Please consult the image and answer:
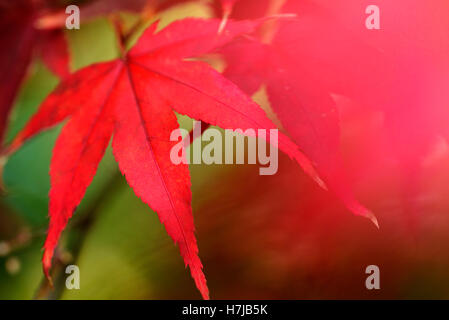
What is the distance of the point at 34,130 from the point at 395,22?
16.1 inches

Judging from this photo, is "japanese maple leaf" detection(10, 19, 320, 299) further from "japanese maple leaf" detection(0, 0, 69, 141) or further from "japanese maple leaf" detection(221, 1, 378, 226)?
"japanese maple leaf" detection(0, 0, 69, 141)

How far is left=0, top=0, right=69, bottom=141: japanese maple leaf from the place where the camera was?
0.65 meters

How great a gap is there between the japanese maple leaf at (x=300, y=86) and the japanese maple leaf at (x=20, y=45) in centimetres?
36

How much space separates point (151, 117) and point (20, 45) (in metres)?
0.38

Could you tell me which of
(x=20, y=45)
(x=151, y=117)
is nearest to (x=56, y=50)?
(x=20, y=45)

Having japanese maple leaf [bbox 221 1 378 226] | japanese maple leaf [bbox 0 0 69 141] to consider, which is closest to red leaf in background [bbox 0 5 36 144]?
japanese maple leaf [bbox 0 0 69 141]

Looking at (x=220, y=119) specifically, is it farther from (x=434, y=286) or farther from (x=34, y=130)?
(x=434, y=286)

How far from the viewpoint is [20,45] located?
0.71 meters

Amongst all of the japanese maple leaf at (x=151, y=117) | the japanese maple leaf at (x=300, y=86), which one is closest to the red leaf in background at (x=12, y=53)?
the japanese maple leaf at (x=151, y=117)

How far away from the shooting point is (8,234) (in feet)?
2.90

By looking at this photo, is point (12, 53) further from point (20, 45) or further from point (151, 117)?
point (151, 117)

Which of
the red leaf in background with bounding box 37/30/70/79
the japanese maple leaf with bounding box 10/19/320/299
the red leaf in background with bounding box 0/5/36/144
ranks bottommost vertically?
the japanese maple leaf with bounding box 10/19/320/299

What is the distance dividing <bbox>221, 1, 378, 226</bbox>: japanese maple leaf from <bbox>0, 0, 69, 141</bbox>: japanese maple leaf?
36 centimetres

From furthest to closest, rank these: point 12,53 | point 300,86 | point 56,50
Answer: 1. point 56,50
2. point 12,53
3. point 300,86
